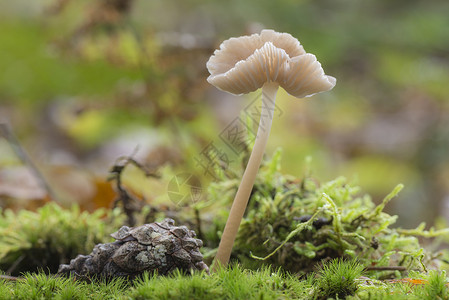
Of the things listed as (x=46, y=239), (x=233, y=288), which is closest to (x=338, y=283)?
A: (x=233, y=288)

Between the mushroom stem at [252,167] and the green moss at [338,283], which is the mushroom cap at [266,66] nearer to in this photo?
the mushroom stem at [252,167]

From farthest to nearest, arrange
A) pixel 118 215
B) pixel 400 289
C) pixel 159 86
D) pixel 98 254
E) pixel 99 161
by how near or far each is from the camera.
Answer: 1. pixel 99 161
2. pixel 159 86
3. pixel 118 215
4. pixel 98 254
5. pixel 400 289

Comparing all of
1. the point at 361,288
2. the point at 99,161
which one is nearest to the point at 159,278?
the point at 361,288

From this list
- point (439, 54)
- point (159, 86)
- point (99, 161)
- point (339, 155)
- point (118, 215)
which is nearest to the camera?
point (118, 215)

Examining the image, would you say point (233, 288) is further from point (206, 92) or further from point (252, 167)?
point (206, 92)

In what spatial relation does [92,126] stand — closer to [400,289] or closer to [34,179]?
[34,179]

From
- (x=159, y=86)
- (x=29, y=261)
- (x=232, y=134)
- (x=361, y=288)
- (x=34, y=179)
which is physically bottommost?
(x=29, y=261)

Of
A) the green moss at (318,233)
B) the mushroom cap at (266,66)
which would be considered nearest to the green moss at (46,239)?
the green moss at (318,233)
